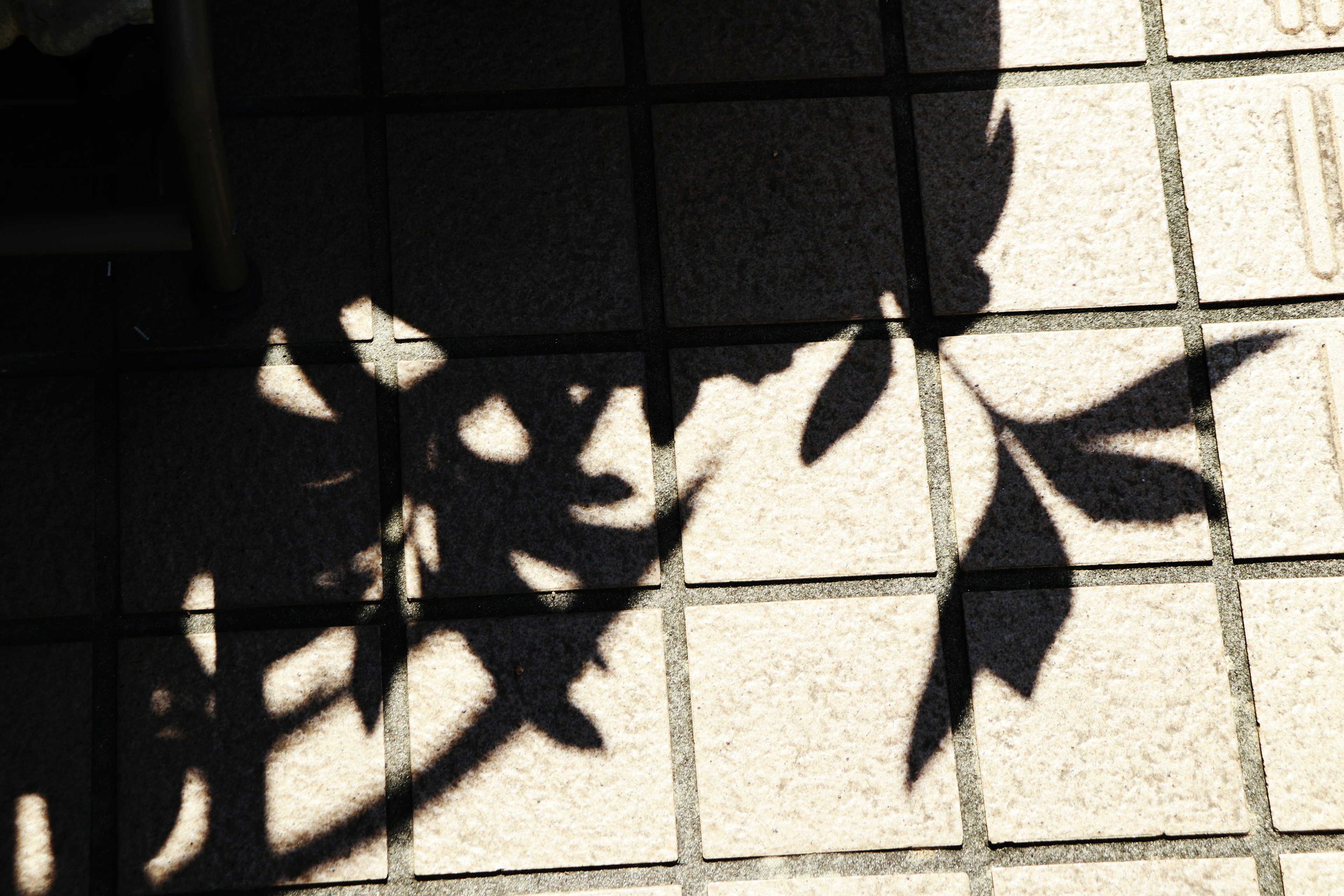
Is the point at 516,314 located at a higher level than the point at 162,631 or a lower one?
higher

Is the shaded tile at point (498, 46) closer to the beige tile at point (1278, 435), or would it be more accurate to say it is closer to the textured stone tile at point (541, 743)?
the textured stone tile at point (541, 743)

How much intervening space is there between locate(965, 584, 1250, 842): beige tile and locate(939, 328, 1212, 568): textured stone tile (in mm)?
86

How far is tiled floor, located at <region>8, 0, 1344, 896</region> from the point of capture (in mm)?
1614

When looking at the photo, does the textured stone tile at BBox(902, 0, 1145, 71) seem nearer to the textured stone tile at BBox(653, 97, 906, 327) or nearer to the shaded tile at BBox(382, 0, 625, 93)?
the textured stone tile at BBox(653, 97, 906, 327)

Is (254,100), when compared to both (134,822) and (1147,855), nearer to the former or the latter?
(134,822)

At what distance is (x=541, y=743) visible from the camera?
1.63 m

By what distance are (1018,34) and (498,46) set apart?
99cm

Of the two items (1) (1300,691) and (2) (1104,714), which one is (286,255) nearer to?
(2) (1104,714)

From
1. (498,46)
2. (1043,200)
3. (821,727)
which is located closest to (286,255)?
(498,46)

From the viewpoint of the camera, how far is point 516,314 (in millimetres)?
1711

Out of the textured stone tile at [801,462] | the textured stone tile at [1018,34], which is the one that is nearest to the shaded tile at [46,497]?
the textured stone tile at [801,462]

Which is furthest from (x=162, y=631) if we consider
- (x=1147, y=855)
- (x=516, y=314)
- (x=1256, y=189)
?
(x=1256, y=189)

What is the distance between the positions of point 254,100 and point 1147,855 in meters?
2.08

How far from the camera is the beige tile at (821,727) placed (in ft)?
5.34
